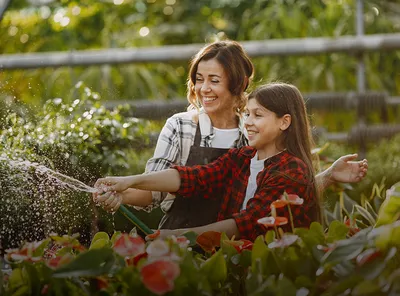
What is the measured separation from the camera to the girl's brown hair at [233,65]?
1.83 meters

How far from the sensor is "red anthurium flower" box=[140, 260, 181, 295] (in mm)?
1077

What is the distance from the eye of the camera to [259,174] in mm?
1690

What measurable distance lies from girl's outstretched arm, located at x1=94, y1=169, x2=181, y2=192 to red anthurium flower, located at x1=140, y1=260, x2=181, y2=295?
1.71ft

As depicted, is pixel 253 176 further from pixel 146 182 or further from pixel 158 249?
pixel 158 249

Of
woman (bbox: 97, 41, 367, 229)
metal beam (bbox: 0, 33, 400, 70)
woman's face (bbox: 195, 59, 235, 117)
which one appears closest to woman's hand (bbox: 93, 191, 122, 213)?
woman (bbox: 97, 41, 367, 229)

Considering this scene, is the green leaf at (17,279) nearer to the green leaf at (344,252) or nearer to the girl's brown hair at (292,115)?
the green leaf at (344,252)

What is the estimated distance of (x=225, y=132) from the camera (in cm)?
184

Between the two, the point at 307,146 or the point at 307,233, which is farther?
the point at 307,146

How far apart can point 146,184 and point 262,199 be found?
0.25m

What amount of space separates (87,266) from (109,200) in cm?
49

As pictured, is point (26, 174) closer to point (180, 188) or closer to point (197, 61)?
point (180, 188)

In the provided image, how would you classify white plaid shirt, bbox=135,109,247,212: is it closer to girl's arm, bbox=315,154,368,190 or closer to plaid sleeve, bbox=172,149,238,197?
plaid sleeve, bbox=172,149,238,197

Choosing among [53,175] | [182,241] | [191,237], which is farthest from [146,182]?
[182,241]

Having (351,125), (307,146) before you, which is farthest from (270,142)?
(351,125)
